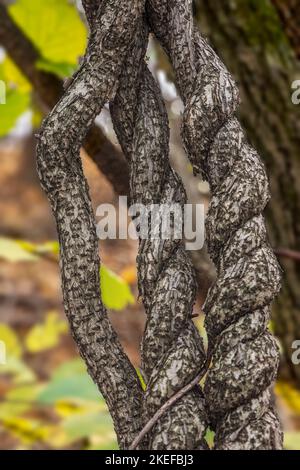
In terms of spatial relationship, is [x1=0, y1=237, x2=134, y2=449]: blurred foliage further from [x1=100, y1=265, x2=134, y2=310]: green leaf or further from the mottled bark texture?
the mottled bark texture

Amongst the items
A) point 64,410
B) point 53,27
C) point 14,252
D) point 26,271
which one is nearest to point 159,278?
point 14,252

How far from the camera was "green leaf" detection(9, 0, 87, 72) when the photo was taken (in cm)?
68

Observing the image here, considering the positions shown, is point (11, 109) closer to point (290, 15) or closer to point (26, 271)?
point (290, 15)

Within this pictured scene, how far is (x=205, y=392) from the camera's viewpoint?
32 cm

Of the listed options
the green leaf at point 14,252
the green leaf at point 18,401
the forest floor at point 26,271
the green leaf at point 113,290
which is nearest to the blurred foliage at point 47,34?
the green leaf at point 14,252

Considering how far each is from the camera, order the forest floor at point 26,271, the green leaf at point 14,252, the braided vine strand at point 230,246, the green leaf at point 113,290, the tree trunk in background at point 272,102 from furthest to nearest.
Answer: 1. the forest floor at point 26,271
2. the tree trunk in background at point 272,102
3. the green leaf at point 14,252
4. the green leaf at point 113,290
5. the braided vine strand at point 230,246

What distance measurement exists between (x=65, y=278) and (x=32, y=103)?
2.01 feet

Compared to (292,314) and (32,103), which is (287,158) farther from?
(32,103)

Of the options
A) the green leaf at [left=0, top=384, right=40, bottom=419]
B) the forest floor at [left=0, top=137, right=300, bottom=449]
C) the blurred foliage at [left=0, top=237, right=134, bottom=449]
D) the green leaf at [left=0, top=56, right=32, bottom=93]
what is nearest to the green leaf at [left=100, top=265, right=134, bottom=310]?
the blurred foliage at [left=0, top=237, right=134, bottom=449]

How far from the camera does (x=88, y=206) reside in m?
0.35

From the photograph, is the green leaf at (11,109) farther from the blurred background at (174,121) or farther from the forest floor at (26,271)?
the forest floor at (26,271)

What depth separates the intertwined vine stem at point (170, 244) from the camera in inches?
12.3

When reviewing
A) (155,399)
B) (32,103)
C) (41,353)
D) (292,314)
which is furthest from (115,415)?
(41,353)

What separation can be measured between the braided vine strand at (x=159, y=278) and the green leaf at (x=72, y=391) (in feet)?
1.73
